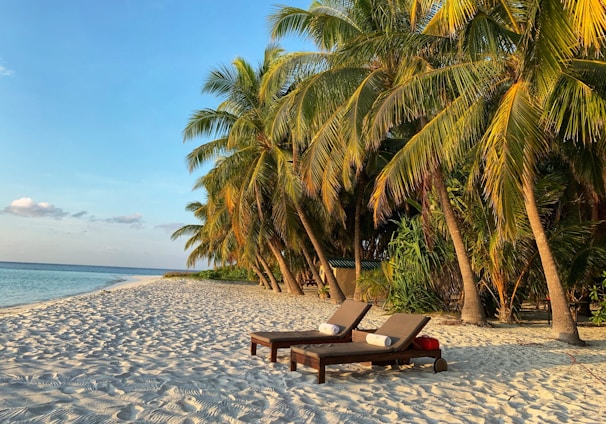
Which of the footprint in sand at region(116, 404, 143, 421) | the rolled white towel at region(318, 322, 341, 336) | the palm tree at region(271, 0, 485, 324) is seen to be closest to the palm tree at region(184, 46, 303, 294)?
the palm tree at region(271, 0, 485, 324)

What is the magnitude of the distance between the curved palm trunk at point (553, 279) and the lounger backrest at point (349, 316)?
12.4 ft

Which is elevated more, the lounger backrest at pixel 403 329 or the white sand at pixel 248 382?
the lounger backrest at pixel 403 329

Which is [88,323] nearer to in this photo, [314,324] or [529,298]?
[314,324]

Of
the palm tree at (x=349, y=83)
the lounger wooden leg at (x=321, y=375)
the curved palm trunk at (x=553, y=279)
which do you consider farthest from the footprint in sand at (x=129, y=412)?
the curved palm trunk at (x=553, y=279)

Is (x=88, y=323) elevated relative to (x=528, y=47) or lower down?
lower down

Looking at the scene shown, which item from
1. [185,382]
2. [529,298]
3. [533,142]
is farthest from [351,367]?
[529,298]

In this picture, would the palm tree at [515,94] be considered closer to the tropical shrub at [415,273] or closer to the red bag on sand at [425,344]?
the red bag on sand at [425,344]

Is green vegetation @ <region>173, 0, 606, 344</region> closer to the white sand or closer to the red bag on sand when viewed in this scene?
the white sand

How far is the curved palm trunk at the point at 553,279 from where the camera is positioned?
8.46 meters

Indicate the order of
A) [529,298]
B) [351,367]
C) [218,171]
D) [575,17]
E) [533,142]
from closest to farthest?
[575,17] < [351,367] < [533,142] < [529,298] < [218,171]

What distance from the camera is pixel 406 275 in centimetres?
1244

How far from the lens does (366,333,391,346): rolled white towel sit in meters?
5.57

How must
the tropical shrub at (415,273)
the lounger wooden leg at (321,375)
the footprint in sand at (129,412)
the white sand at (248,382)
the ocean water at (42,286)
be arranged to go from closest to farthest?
the footprint in sand at (129,412) < the white sand at (248,382) < the lounger wooden leg at (321,375) < the tropical shrub at (415,273) < the ocean water at (42,286)

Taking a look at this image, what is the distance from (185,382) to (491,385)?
130 inches
